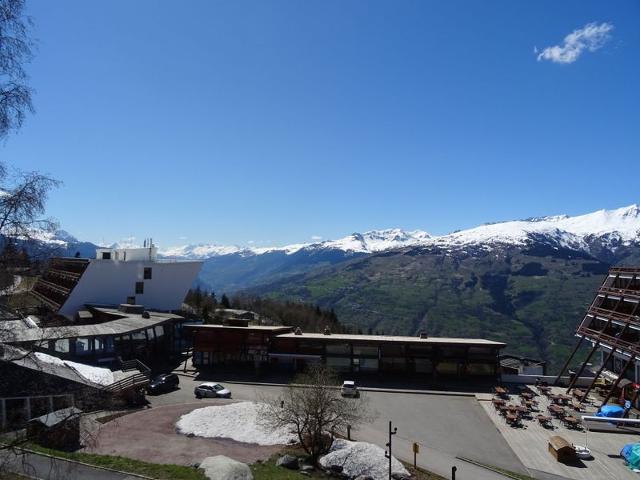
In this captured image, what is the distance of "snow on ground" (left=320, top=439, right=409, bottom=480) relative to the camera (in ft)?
91.6

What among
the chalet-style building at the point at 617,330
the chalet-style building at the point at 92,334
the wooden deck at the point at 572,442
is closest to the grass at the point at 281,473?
the wooden deck at the point at 572,442

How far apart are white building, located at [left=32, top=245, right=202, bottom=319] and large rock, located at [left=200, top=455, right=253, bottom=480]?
147 feet

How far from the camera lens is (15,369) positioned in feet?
90.8

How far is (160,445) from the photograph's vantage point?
31031mm

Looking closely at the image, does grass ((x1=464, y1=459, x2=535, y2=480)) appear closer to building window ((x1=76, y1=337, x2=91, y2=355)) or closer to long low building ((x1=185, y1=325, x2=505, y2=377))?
long low building ((x1=185, y1=325, x2=505, y2=377))

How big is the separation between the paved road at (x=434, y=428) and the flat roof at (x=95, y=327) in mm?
8224

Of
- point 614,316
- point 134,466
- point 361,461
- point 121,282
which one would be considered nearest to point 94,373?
point 134,466

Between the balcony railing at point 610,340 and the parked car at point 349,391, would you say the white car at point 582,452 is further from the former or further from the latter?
the parked car at point 349,391

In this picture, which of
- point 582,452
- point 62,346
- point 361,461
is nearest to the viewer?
point 361,461

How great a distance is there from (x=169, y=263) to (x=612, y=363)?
5996cm

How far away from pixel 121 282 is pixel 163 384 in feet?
97.6

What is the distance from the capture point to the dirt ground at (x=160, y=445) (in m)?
29.1

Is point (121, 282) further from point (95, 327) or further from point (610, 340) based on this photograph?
point (610, 340)

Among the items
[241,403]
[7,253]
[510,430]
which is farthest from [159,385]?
[7,253]
